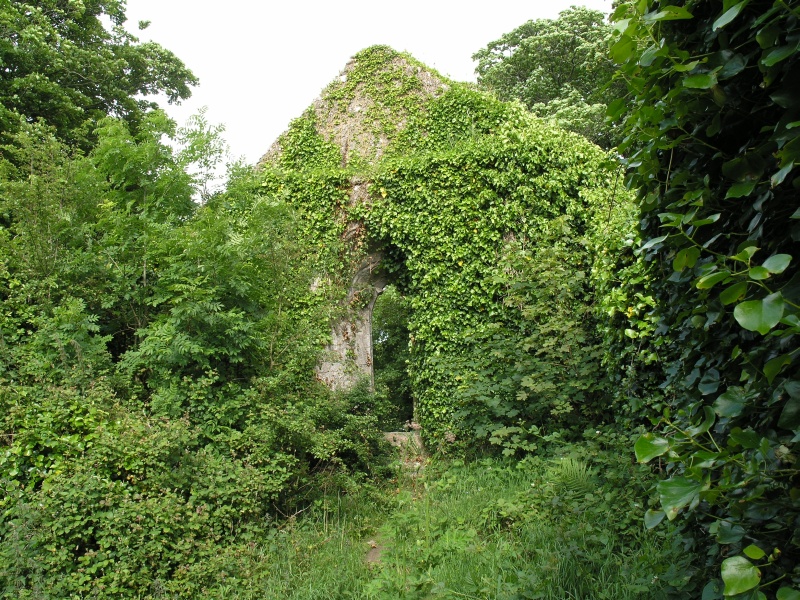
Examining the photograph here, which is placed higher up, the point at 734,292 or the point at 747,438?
the point at 734,292

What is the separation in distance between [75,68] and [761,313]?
18.1m

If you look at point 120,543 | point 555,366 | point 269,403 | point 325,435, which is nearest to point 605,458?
point 555,366

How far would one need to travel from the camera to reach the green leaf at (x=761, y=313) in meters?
1.12

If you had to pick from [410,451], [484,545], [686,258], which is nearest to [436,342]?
[410,451]

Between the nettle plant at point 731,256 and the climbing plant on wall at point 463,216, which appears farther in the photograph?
the climbing plant on wall at point 463,216

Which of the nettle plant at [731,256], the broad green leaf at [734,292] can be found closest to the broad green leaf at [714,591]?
the nettle plant at [731,256]

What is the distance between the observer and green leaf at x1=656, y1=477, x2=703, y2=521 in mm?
1386

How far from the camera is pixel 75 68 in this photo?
15.1m

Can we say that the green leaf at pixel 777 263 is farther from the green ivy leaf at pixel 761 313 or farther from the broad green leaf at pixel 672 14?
the broad green leaf at pixel 672 14

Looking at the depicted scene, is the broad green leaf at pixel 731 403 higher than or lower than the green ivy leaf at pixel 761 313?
lower

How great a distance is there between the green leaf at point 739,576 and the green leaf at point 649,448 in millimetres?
282

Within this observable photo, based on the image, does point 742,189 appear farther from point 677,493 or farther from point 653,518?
point 653,518

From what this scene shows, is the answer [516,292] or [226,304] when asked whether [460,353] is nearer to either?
[516,292]

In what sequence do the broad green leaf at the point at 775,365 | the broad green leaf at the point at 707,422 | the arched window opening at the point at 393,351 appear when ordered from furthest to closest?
the arched window opening at the point at 393,351
the broad green leaf at the point at 707,422
the broad green leaf at the point at 775,365
